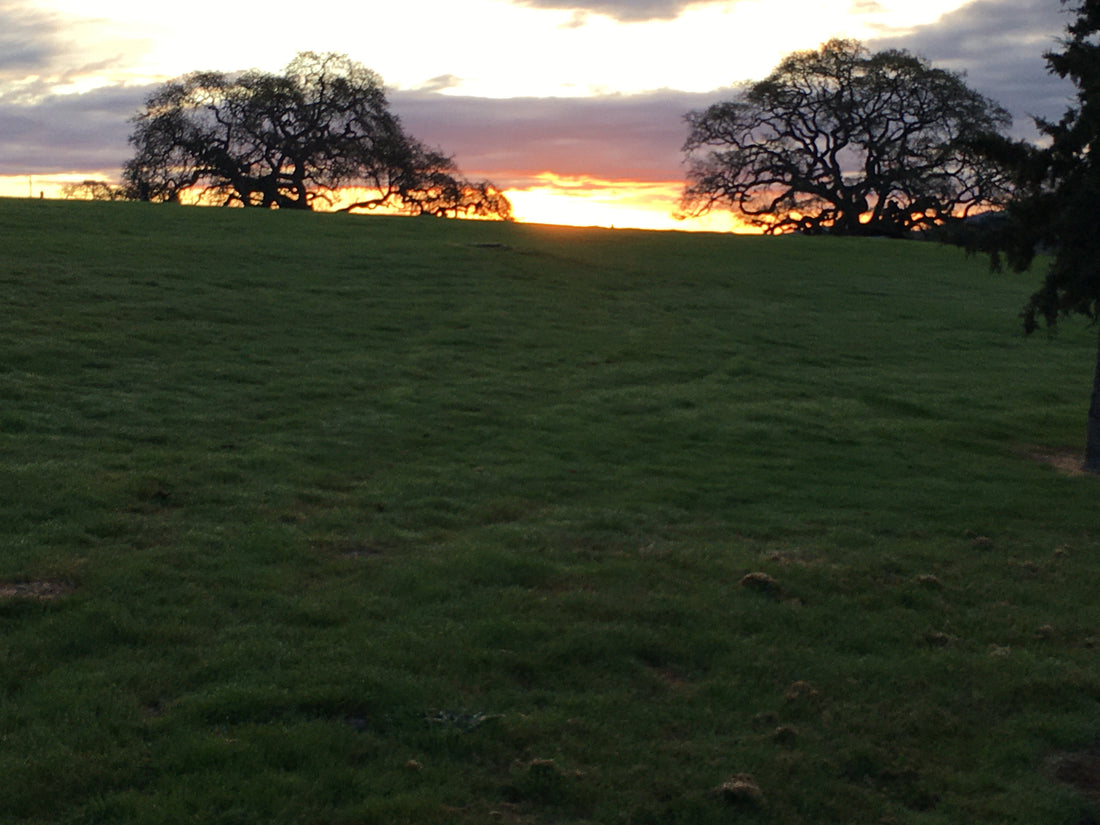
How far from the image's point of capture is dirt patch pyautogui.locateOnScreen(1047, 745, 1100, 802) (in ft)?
22.1

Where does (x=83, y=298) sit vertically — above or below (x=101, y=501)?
above

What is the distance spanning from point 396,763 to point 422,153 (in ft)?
171

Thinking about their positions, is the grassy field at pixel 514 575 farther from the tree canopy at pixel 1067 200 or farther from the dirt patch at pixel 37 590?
the tree canopy at pixel 1067 200

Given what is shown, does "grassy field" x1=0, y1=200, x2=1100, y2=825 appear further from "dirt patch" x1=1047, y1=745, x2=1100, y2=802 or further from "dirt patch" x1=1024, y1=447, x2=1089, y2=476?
"dirt patch" x1=1024, y1=447, x2=1089, y2=476

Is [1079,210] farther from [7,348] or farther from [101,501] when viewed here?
[7,348]

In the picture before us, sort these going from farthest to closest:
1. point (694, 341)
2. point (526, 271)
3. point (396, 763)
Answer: point (526, 271) → point (694, 341) → point (396, 763)

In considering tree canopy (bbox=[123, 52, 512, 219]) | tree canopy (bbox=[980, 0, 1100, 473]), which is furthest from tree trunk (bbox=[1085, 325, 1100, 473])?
tree canopy (bbox=[123, 52, 512, 219])

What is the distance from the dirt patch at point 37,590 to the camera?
27.9 ft

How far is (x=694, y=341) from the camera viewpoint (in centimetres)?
2569

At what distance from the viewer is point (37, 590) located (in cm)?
873

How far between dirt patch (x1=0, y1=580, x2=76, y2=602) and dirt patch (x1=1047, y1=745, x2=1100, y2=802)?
7.68 meters

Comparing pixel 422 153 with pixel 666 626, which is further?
pixel 422 153

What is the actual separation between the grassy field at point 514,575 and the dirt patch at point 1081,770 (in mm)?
71

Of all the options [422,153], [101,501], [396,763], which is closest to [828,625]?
[396,763]
